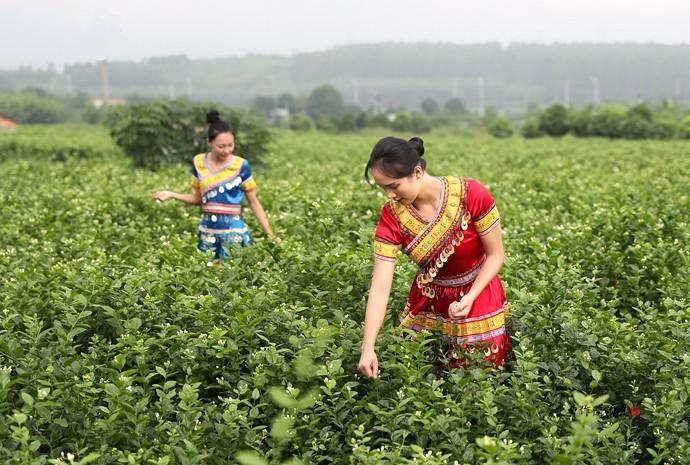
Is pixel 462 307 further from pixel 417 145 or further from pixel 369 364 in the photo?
pixel 417 145

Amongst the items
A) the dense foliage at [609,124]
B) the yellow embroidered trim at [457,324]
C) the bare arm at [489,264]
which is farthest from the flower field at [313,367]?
the dense foliage at [609,124]

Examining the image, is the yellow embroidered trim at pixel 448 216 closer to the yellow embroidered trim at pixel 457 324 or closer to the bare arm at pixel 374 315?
the bare arm at pixel 374 315

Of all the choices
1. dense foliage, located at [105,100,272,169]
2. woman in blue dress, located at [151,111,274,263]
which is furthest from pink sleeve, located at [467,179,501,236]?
dense foliage, located at [105,100,272,169]

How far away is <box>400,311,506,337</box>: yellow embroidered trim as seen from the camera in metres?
4.49

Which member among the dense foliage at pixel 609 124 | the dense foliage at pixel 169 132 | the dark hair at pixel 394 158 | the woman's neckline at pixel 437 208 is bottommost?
the dense foliage at pixel 609 124

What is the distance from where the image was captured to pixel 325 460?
3916 millimetres

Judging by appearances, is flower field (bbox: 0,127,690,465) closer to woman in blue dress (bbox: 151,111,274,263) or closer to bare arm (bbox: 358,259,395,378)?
bare arm (bbox: 358,259,395,378)

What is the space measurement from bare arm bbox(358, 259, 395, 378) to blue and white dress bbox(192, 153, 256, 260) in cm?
337

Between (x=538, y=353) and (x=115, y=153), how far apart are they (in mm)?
22859

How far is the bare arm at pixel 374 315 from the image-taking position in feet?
13.0

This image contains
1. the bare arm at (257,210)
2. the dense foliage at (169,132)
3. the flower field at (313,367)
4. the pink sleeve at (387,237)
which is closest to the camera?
the flower field at (313,367)

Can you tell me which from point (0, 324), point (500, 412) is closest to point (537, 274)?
point (500, 412)

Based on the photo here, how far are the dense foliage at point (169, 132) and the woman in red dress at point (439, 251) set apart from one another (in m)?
16.0

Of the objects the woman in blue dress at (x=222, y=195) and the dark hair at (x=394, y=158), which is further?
the woman in blue dress at (x=222, y=195)
